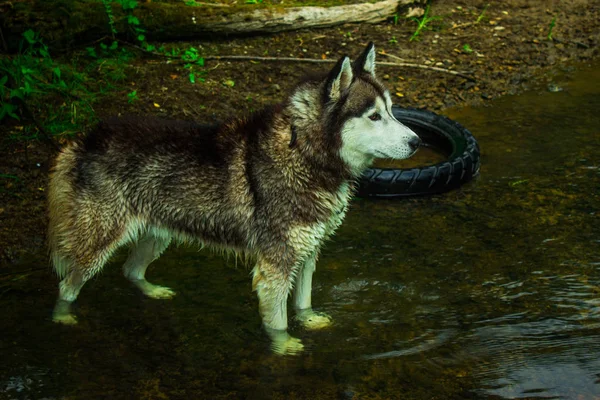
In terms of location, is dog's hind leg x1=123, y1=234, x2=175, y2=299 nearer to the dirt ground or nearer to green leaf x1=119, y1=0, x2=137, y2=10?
the dirt ground

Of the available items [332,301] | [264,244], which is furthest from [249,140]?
[332,301]

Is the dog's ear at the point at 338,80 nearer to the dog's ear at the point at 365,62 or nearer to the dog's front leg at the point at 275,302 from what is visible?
the dog's ear at the point at 365,62

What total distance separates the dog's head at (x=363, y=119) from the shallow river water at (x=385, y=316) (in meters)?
1.29

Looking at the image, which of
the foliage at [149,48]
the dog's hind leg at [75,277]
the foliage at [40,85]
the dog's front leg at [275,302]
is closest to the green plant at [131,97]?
the foliage at [40,85]

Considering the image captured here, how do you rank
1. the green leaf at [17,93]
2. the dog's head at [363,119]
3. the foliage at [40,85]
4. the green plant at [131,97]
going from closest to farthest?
the dog's head at [363,119]
the green leaf at [17,93]
the foliage at [40,85]
the green plant at [131,97]

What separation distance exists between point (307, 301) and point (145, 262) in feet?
4.59

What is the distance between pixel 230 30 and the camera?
10094 millimetres

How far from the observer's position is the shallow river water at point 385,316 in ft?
16.5

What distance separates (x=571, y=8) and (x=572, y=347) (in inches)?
318

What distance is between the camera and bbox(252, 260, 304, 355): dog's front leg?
214 inches

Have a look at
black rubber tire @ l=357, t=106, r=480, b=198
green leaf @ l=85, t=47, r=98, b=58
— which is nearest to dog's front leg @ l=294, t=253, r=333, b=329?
black rubber tire @ l=357, t=106, r=480, b=198

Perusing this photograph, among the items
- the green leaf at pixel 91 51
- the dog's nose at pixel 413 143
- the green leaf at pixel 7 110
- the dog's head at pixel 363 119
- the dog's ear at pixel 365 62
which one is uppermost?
the dog's ear at pixel 365 62

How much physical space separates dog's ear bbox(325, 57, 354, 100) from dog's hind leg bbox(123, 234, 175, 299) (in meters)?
1.88

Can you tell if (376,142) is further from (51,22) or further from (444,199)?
(51,22)
